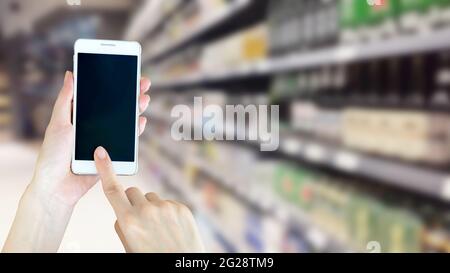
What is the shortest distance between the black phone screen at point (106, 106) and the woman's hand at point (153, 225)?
1.23 ft

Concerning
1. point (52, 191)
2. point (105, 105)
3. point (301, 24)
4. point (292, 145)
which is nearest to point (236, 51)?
point (301, 24)

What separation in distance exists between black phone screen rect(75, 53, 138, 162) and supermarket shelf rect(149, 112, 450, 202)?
2.17ft

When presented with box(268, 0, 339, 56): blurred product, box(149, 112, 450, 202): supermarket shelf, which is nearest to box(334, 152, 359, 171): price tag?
box(149, 112, 450, 202): supermarket shelf

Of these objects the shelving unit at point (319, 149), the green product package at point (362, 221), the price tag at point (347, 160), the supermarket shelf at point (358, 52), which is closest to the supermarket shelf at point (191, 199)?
the shelving unit at point (319, 149)

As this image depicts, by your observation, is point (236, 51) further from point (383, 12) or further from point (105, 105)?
point (105, 105)

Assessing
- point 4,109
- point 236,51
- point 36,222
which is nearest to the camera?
point 36,222

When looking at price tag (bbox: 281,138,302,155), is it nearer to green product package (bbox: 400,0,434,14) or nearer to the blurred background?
the blurred background

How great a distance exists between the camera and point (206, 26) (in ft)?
10.5

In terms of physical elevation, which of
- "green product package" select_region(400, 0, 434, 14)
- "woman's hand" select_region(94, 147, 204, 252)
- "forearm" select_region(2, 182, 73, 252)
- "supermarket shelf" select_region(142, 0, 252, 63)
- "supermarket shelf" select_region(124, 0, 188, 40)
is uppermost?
"supermarket shelf" select_region(124, 0, 188, 40)

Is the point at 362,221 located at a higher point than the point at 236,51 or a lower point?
lower

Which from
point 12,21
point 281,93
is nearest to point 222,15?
point 281,93

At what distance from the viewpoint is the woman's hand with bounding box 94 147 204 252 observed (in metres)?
0.89

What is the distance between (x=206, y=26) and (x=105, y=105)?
197cm

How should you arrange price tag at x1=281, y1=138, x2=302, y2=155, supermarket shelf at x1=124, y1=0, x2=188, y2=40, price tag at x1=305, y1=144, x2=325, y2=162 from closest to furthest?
price tag at x1=305, y1=144, x2=325, y2=162 → price tag at x1=281, y1=138, x2=302, y2=155 → supermarket shelf at x1=124, y1=0, x2=188, y2=40
